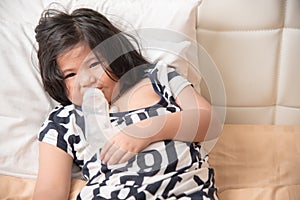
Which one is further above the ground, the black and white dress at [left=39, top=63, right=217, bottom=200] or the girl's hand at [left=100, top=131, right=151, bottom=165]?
the girl's hand at [left=100, top=131, right=151, bottom=165]

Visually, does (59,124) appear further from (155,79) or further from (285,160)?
(285,160)

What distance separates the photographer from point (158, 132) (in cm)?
100

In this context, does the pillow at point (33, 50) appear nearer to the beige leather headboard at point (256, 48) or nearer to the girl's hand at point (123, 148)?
the beige leather headboard at point (256, 48)

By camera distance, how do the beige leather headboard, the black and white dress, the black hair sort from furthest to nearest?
the beige leather headboard → the black hair → the black and white dress

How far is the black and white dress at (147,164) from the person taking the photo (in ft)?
3.16

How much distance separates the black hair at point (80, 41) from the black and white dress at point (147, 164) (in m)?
0.06

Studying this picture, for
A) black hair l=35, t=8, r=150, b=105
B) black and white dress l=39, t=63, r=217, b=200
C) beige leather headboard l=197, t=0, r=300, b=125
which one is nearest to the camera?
black and white dress l=39, t=63, r=217, b=200

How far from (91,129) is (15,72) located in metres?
0.27

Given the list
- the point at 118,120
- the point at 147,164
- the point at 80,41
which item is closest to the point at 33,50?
the point at 80,41

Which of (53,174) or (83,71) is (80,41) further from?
(53,174)

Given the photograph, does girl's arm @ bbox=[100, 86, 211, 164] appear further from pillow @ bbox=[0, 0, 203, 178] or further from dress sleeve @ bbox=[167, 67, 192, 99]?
pillow @ bbox=[0, 0, 203, 178]

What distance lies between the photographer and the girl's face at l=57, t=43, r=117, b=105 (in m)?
1.05

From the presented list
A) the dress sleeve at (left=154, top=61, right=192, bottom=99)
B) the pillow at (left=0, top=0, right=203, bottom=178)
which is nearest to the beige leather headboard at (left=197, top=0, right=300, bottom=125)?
the pillow at (left=0, top=0, right=203, bottom=178)

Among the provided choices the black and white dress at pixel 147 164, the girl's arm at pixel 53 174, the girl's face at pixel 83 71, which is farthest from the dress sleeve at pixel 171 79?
the girl's arm at pixel 53 174
